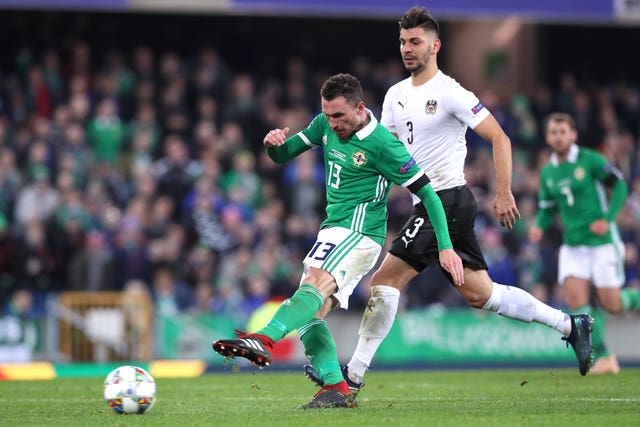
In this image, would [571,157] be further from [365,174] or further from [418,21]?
[365,174]

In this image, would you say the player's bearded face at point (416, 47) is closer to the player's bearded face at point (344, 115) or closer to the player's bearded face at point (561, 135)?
the player's bearded face at point (344, 115)

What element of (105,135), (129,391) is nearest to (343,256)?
(129,391)

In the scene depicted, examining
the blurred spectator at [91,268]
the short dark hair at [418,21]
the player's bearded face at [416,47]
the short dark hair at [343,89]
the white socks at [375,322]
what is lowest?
the blurred spectator at [91,268]

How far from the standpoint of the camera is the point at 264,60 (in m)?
23.7

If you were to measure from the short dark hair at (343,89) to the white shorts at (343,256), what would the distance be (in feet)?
2.89

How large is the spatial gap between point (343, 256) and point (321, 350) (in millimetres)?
663

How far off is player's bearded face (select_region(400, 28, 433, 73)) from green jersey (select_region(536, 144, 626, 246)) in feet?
13.6

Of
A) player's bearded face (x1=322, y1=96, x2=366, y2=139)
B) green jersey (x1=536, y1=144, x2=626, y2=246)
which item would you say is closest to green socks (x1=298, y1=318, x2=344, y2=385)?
player's bearded face (x1=322, y1=96, x2=366, y2=139)

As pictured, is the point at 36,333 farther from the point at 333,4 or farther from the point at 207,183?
the point at 333,4

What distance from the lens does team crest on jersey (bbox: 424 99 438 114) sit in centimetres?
851

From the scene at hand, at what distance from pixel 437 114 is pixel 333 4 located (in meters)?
11.7

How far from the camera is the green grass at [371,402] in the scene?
7070 millimetres

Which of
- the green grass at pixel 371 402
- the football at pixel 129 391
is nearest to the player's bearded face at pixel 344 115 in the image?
the green grass at pixel 371 402

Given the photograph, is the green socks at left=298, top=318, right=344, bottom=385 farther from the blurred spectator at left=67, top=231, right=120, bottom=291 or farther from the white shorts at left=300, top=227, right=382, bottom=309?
the blurred spectator at left=67, top=231, right=120, bottom=291
